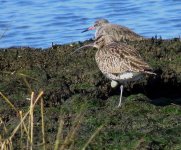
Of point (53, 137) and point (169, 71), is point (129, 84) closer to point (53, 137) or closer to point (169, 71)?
point (169, 71)

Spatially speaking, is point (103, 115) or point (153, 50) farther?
point (153, 50)

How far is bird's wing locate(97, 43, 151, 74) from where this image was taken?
987 cm

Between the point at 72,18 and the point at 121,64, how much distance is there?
1053 cm

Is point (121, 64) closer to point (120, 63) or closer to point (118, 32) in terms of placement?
point (120, 63)

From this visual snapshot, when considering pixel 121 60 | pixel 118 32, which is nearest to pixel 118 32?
pixel 118 32

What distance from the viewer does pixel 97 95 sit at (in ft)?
33.3

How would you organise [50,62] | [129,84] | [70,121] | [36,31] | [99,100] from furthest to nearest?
[36,31]
[50,62]
[129,84]
[99,100]
[70,121]

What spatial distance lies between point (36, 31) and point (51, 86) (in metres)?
8.95

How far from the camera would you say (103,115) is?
29.0ft

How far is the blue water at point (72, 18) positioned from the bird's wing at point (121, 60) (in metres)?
6.59

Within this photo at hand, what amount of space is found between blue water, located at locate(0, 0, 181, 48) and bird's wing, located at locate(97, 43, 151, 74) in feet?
21.6

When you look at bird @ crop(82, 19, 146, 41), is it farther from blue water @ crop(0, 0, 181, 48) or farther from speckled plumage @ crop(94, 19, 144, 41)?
blue water @ crop(0, 0, 181, 48)

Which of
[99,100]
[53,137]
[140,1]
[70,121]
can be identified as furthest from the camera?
[140,1]

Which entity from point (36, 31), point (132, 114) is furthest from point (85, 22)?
point (132, 114)
